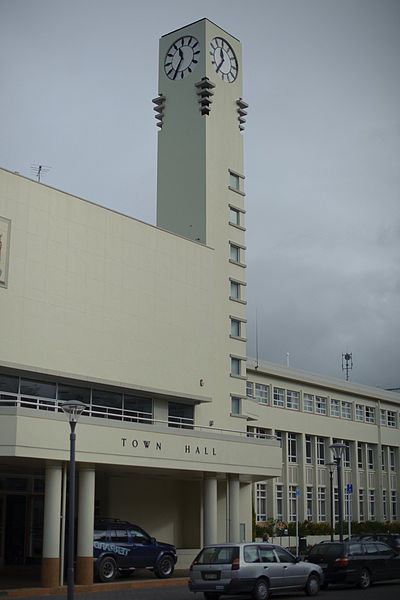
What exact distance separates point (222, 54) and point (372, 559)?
2544cm

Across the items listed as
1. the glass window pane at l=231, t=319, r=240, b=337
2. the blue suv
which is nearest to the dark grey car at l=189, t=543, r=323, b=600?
the blue suv

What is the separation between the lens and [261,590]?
21.6 meters

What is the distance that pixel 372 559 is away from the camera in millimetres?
26453

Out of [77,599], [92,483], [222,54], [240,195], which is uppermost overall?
[222,54]

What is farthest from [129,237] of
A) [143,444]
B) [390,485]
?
[390,485]

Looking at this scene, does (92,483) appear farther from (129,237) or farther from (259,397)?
(259,397)

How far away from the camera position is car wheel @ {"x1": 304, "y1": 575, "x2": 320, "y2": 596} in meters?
23.3

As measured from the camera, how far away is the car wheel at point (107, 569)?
2608cm

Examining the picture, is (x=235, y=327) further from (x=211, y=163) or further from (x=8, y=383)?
(x=8, y=383)

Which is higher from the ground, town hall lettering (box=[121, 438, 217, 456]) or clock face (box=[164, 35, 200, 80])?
clock face (box=[164, 35, 200, 80])

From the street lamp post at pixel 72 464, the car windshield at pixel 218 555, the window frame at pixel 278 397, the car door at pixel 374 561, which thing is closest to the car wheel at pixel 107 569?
the car windshield at pixel 218 555

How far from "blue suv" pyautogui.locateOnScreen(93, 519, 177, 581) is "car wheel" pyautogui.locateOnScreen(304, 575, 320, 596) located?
6.44 metres

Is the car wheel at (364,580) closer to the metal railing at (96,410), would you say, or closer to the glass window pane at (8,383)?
the metal railing at (96,410)

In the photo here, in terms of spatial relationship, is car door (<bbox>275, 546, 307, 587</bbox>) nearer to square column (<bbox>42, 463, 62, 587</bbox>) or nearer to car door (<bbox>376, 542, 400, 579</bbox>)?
car door (<bbox>376, 542, 400, 579</bbox>)
